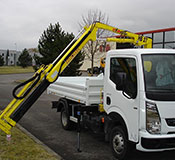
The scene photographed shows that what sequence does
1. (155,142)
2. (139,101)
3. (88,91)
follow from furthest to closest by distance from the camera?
1. (88,91)
2. (139,101)
3. (155,142)

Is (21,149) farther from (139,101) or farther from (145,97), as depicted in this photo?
(145,97)

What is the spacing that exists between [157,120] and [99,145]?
2.54 m

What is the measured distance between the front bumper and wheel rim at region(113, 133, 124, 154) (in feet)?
2.00

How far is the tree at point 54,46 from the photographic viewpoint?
21.9m

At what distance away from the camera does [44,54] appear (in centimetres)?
2391

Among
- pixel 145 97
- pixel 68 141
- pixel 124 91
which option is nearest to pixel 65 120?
pixel 68 141

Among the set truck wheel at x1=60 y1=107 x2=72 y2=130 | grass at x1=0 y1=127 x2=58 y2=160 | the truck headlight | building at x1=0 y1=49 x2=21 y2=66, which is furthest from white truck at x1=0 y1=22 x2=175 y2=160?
building at x1=0 y1=49 x2=21 y2=66

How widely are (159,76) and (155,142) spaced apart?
125cm

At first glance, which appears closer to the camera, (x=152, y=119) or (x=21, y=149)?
(x=152, y=119)

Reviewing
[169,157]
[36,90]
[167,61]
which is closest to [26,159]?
[36,90]

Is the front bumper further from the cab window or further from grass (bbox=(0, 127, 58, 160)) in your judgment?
grass (bbox=(0, 127, 58, 160))

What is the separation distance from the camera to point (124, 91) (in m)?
5.07

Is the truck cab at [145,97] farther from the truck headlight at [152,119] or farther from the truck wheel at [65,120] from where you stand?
the truck wheel at [65,120]

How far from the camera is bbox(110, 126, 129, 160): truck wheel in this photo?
507 cm
